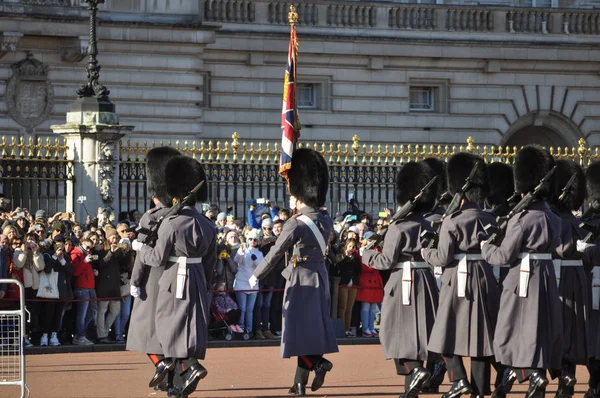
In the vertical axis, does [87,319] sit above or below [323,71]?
below

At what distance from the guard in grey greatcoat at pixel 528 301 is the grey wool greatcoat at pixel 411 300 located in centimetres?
72

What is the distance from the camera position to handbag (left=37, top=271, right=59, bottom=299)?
17016mm

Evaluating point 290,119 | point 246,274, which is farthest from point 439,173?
point 246,274

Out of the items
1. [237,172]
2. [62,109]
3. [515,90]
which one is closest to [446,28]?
[515,90]

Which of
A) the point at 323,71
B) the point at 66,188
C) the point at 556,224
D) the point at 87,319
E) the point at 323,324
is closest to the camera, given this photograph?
the point at 556,224

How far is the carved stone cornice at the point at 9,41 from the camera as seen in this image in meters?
27.1

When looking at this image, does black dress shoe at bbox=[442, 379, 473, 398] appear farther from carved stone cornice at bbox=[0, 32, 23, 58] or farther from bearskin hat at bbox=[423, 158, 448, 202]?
carved stone cornice at bbox=[0, 32, 23, 58]

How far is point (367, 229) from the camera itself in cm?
2036

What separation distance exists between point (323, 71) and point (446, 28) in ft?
8.23

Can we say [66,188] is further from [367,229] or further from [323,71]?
[323,71]

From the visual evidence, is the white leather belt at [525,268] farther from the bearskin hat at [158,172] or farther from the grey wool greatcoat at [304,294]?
the bearskin hat at [158,172]

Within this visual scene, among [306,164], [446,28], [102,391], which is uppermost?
[446,28]

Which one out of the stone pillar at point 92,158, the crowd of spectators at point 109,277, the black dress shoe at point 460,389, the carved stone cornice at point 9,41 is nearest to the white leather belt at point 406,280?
the black dress shoe at point 460,389

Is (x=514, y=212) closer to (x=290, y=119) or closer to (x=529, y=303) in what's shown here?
(x=529, y=303)
